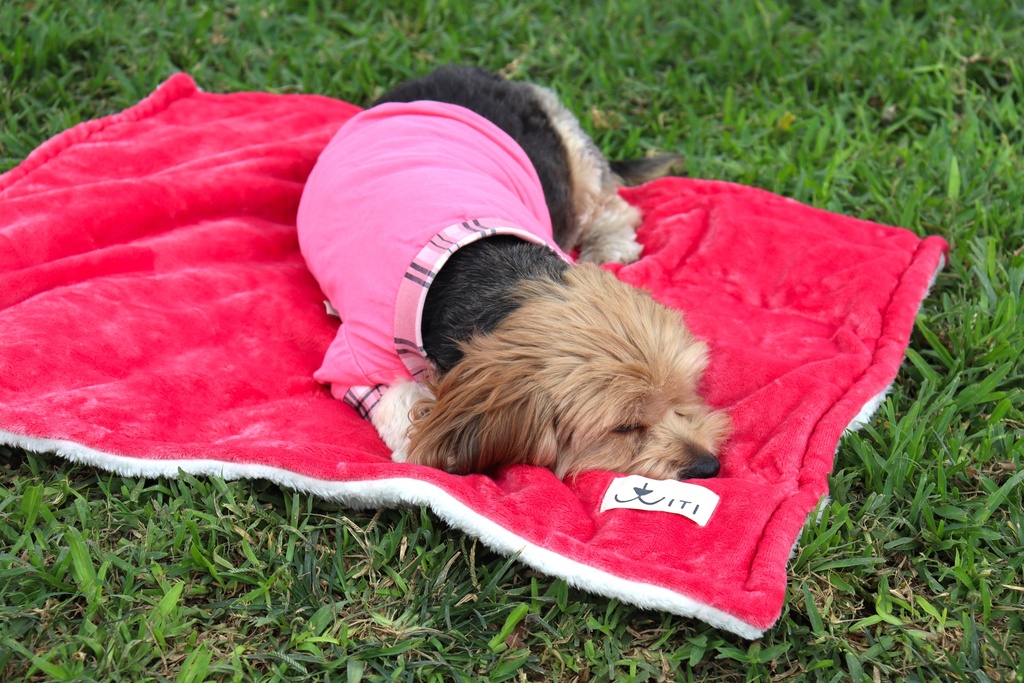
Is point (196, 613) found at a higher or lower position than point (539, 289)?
lower

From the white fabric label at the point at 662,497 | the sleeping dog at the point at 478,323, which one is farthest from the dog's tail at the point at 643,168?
the white fabric label at the point at 662,497

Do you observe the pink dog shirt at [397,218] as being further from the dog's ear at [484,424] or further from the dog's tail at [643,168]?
the dog's tail at [643,168]

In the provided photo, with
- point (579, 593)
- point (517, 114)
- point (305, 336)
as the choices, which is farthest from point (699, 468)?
point (517, 114)

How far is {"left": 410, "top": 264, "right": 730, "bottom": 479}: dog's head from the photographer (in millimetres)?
3623

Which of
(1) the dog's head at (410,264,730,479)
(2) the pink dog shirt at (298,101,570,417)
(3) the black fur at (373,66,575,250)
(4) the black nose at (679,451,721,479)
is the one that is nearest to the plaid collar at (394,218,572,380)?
(2) the pink dog shirt at (298,101,570,417)

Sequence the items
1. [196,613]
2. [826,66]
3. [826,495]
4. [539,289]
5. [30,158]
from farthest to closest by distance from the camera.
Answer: [826,66] < [30,158] < [539,289] < [826,495] < [196,613]

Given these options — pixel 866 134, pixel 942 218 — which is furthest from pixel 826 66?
pixel 942 218

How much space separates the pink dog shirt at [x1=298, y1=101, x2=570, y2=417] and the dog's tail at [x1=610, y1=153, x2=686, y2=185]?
116 centimetres

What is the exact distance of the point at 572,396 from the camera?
3.61 m

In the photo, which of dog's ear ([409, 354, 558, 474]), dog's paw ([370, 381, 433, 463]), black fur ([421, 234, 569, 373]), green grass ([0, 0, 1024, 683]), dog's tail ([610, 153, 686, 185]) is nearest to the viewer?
green grass ([0, 0, 1024, 683])

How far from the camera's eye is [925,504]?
3615 mm

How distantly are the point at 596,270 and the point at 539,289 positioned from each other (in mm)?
313

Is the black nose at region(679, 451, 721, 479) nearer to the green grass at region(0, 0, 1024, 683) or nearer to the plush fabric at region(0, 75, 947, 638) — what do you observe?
the plush fabric at region(0, 75, 947, 638)

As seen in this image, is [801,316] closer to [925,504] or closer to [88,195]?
[925,504]
